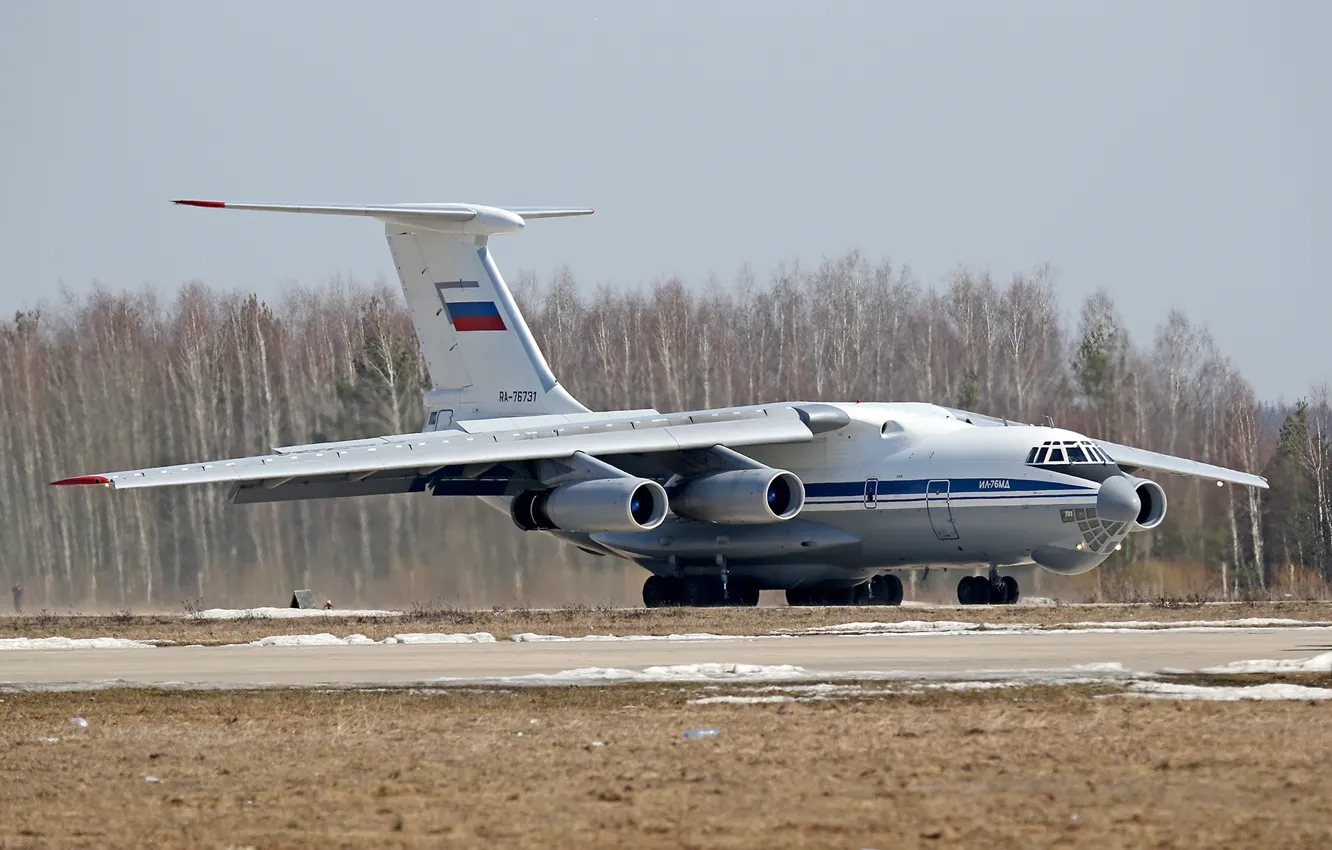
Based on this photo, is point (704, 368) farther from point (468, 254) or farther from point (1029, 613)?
point (1029, 613)

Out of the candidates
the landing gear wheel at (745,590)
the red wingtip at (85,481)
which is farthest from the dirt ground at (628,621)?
the landing gear wheel at (745,590)

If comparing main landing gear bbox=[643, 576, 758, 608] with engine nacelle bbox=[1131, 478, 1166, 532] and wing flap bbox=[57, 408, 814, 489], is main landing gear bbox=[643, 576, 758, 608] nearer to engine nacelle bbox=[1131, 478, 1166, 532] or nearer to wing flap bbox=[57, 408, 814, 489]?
wing flap bbox=[57, 408, 814, 489]

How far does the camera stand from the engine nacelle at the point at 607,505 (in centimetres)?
2584

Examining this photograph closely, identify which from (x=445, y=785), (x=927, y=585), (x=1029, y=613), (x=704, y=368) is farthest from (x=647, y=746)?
(x=704, y=368)

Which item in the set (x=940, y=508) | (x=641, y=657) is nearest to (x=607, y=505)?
(x=940, y=508)

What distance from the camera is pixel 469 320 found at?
3102cm

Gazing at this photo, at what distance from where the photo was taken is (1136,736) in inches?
335

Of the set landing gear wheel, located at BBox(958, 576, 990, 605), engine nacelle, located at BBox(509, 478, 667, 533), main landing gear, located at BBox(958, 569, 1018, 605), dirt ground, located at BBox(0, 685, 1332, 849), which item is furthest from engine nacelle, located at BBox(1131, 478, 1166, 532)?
dirt ground, located at BBox(0, 685, 1332, 849)

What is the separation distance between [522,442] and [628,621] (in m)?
5.04

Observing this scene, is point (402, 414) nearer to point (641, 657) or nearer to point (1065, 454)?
point (1065, 454)

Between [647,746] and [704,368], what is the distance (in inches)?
1228

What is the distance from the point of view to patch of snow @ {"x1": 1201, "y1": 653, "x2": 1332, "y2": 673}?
1155 centimetres

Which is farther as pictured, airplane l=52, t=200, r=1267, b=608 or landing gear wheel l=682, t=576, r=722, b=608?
landing gear wheel l=682, t=576, r=722, b=608

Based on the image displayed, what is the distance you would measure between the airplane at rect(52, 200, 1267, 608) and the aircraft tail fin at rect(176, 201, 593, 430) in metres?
0.03
